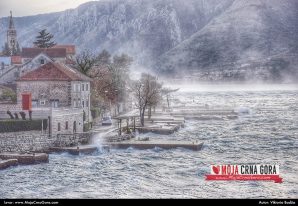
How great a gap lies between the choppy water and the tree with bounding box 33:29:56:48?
5.92 metres

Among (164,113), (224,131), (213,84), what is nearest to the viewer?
(213,84)

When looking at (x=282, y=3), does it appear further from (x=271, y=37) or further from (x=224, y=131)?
(x=224, y=131)

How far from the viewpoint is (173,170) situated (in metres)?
24.6

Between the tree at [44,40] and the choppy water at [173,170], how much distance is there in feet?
19.4

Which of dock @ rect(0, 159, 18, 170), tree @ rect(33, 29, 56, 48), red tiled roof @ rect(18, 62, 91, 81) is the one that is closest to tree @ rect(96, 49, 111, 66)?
red tiled roof @ rect(18, 62, 91, 81)

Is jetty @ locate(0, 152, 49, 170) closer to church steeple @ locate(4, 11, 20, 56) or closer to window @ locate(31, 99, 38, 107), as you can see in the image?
window @ locate(31, 99, 38, 107)

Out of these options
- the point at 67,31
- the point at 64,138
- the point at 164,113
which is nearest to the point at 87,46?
the point at 67,31

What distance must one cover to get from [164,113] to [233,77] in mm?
28368

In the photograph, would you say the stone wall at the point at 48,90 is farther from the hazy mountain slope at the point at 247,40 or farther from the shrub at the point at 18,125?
the hazy mountain slope at the point at 247,40

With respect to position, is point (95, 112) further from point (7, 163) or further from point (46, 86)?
point (7, 163)

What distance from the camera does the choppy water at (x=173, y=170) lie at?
20484 mm

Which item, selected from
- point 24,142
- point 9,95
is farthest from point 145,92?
point 9,95

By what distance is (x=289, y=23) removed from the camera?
946 inches

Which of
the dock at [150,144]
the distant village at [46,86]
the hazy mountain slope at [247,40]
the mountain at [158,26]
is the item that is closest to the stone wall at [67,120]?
the distant village at [46,86]
